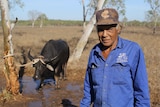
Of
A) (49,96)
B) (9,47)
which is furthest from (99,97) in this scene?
(49,96)

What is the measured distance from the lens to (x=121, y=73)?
8.77 ft

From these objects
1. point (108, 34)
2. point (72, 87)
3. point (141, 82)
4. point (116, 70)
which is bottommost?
point (72, 87)

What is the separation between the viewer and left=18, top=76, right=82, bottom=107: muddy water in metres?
8.34

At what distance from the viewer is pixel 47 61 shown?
10.1 m

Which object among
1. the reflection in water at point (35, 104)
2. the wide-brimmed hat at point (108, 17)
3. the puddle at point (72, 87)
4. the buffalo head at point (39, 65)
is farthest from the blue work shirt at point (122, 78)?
the puddle at point (72, 87)

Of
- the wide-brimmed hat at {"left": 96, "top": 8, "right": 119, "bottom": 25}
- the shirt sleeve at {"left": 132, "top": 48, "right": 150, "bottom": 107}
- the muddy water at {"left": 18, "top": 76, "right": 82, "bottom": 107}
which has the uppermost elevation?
the wide-brimmed hat at {"left": 96, "top": 8, "right": 119, "bottom": 25}

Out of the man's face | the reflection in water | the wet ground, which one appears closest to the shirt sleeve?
the man's face

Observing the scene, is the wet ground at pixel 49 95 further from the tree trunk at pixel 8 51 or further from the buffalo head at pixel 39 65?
Answer: the buffalo head at pixel 39 65

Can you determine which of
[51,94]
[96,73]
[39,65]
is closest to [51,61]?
[39,65]

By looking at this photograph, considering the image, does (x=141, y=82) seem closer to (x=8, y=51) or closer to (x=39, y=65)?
(x=8, y=51)

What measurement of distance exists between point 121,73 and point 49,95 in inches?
273

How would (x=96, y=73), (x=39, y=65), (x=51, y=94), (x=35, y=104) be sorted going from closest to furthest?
1. (x=96, y=73)
2. (x=35, y=104)
3. (x=51, y=94)
4. (x=39, y=65)

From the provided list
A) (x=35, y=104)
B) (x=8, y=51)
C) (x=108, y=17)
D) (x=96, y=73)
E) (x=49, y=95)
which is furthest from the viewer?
(x=49, y=95)

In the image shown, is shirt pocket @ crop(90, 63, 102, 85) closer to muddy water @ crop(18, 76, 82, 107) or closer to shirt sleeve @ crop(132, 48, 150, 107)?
shirt sleeve @ crop(132, 48, 150, 107)
